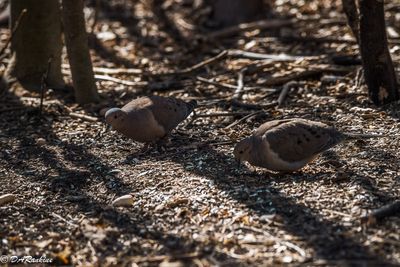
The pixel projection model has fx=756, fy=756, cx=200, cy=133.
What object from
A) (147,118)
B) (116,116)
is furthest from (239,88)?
(116,116)

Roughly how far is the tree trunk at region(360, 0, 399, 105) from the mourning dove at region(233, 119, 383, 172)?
1753 mm

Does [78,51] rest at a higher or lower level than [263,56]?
higher

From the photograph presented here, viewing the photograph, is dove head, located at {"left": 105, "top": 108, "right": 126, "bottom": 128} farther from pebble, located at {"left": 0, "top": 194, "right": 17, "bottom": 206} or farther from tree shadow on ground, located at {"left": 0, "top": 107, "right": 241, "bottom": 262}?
pebble, located at {"left": 0, "top": 194, "right": 17, "bottom": 206}

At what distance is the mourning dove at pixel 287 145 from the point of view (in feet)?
19.5

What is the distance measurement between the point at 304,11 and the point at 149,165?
20.5 ft

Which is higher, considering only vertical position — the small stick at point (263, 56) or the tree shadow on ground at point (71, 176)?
the small stick at point (263, 56)

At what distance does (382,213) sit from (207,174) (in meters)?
1.68

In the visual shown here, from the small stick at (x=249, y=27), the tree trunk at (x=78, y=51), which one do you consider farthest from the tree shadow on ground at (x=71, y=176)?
the small stick at (x=249, y=27)

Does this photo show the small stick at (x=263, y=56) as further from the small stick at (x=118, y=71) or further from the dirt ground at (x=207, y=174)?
the small stick at (x=118, y=71)

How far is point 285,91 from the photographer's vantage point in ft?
27.5

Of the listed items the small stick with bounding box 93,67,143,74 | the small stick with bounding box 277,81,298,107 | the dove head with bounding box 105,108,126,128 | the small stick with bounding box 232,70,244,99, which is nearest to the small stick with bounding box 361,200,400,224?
the dove head with bounding box 105,108,126,128

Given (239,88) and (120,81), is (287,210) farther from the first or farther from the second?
(120,81)

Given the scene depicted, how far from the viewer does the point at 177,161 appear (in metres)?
6.66

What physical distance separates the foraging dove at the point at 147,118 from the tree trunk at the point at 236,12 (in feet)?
16.4
